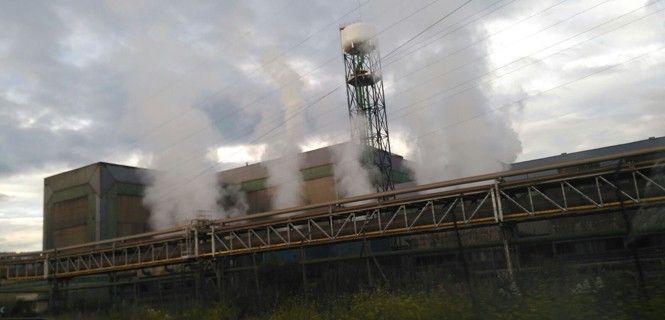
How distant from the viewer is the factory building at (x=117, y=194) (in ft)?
134

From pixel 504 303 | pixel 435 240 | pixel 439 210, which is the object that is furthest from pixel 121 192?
pixel 504 303

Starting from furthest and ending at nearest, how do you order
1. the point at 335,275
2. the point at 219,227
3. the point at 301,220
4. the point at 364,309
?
the point at 219,227, the point at 301,220, the point at 335,275, the point at 364,309

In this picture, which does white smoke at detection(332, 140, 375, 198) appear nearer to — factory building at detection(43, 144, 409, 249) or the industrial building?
factory building at detection(43, 144, 409, 249)

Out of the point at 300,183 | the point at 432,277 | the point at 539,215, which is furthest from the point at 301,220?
the point at 300,183

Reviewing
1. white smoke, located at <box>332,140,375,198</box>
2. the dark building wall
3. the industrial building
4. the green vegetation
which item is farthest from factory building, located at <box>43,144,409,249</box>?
the green vegetation

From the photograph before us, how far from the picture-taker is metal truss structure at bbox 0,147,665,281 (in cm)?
1705

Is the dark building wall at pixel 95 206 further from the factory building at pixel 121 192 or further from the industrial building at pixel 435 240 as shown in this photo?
the industrial building at pixel 435 240

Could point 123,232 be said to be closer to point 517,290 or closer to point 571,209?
point 571,209

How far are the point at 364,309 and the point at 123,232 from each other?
3648cm

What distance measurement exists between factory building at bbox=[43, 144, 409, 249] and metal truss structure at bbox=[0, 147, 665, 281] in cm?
1120

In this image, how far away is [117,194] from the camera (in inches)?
1670

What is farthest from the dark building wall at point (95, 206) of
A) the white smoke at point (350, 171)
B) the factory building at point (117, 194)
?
the white smoke at point (350, 171)

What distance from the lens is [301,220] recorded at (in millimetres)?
22719

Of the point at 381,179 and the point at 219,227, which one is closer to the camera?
the point at 219,227
